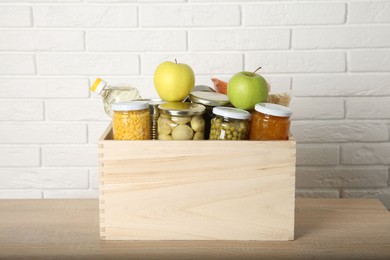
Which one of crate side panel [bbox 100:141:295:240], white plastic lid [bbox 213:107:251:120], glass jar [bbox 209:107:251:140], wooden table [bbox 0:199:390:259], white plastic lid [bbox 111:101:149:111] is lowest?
wooden table [bbox 0:199:390:259]

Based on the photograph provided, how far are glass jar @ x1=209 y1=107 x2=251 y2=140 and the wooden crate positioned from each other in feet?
0.10

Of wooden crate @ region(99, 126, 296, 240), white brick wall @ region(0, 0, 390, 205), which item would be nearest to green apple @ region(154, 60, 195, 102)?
wooden crate @ region(99, 126, 296, 240)

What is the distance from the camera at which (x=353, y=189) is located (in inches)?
74.7

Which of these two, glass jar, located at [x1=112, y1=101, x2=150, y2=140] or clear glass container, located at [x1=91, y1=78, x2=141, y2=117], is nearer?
glass jar, located at [x1=112, y1=101, x2=150, y2=140]

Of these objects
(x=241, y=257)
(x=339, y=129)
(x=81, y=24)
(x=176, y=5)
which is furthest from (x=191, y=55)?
(x=241, y=257)

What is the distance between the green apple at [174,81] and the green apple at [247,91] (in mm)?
100

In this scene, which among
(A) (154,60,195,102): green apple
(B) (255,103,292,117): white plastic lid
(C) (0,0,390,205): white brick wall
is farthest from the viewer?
(C) (0,0,390,205): white brick wall

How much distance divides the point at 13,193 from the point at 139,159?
85cm

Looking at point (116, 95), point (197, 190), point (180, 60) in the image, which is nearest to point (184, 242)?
point (197, 190)

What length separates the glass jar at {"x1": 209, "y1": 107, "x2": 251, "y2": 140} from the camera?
1191 millimetres

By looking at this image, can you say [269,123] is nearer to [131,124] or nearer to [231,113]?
[231,113]

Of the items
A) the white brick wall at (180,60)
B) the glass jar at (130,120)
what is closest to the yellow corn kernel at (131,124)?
the glass jar at (130,120)

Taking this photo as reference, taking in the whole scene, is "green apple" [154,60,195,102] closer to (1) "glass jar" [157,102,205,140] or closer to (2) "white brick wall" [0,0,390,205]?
(1) "glass jar" [157,102,205,140]

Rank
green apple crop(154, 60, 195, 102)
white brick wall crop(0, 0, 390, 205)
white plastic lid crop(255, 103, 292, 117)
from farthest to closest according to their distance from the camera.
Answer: white brick wall crop(0, 0, 390, 205) < green apple crop(154, 60, 195, 102) < white plastic lid crop(255, 103, 292, 117)
